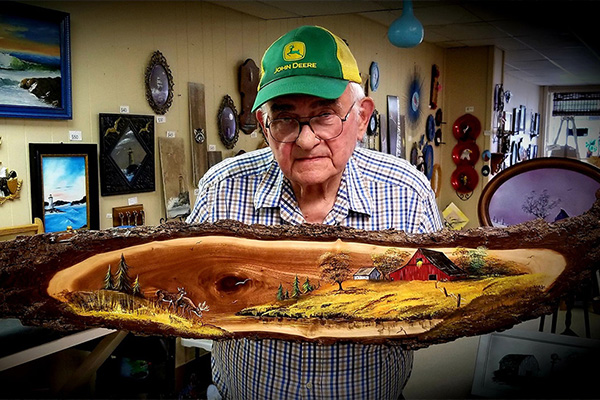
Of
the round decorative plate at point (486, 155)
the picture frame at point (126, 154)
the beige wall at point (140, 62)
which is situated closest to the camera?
the beige wall at point (140, 62)

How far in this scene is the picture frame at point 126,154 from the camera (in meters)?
2.48

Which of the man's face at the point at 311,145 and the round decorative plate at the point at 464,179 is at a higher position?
the man's face at the point at 311,145

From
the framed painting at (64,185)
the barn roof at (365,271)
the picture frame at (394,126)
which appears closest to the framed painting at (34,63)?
the framed painting at (64,185)

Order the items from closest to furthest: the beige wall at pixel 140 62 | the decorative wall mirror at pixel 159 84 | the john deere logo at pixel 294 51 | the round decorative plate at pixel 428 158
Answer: the john deere logo at pixel 294 51
the beige wall at pixel 140 62
the decorative wall mirror at pixel 159 84
the round decorative plate at pixel 428 158

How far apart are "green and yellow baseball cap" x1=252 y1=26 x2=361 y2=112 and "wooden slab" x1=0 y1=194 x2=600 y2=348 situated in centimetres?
32

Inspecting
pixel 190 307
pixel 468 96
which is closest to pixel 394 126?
pixel 468 96

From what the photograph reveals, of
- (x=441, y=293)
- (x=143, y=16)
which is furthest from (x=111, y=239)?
(x=143, y=16)

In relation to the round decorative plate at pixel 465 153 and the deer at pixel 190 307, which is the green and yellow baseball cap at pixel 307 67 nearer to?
the deer at pixel 190 307

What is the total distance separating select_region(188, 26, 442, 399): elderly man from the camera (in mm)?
1184

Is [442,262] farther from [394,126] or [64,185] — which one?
[394,126]

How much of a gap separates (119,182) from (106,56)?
2.05 ft

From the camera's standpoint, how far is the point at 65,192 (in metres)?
2.30

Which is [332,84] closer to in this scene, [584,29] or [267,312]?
[267,312]

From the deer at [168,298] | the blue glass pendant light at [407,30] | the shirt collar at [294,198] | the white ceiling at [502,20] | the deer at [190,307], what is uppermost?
the white ceiling at [502,20]
